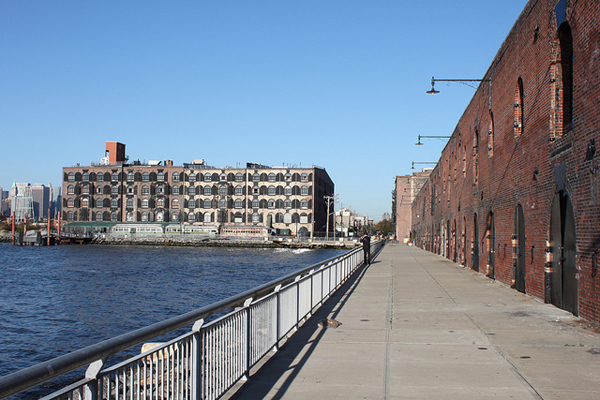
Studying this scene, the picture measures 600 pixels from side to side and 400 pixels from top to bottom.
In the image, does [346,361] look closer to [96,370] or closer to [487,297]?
[96,370]

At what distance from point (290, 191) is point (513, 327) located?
122 metres

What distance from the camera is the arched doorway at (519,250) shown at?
18.5 meters

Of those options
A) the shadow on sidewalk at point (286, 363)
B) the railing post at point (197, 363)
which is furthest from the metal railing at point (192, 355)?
the shadow on sidewalk at point (286, 363)

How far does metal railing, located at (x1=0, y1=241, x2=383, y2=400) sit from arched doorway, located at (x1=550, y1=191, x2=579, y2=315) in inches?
250

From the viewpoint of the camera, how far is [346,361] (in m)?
8.87

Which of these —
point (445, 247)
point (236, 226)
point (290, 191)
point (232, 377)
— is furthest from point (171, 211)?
point (232, 377)

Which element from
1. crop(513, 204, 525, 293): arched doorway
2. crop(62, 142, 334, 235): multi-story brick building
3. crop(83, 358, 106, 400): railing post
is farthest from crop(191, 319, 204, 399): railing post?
crop(62, 142, 334, 235): multi-story brick building

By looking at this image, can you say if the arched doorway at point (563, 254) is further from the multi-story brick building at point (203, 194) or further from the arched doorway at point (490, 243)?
the multi-story brick building at point (203, 194)

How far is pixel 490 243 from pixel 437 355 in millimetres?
16632

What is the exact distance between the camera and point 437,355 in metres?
9.24

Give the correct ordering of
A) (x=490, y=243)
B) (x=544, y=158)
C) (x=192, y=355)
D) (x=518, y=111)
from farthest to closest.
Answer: (x=490, y=243) < (x=518, y=111) < (x=544, y=158) < (x=192, y=355)

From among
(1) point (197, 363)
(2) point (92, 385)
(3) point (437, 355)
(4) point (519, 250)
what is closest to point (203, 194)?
(4) point (519, 250)

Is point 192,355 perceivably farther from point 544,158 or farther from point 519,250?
point 519,250

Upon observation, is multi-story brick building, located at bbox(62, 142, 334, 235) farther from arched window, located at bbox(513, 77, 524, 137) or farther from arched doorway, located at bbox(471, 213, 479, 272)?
arched window, located at bbox(513, 77, 524, 137)
